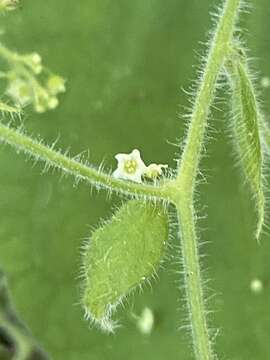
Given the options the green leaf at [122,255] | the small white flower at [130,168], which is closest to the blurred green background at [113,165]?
the small white flower at [130,168]

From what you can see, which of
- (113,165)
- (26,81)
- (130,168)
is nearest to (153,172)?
(130,168)

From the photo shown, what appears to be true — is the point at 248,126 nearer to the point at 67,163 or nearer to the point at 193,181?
the point at 193,181

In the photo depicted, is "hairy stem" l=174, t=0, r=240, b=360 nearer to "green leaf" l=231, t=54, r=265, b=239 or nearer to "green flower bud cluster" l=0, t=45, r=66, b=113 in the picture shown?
"green leaf" l=231, t=54, r=265, b=239

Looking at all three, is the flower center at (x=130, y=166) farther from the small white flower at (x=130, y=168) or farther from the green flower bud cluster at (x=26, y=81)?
the green flower bud cluster at (x=26, y=81)

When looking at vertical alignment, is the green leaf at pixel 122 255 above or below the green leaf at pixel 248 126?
below

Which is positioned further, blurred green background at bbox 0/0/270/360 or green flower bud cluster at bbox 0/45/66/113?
blurred green background at bbox 0/0/270/360

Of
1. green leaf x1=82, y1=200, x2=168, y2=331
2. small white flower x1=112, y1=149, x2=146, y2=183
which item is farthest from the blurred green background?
green leaf x1=82, y1=200, x2=168, y2=331
